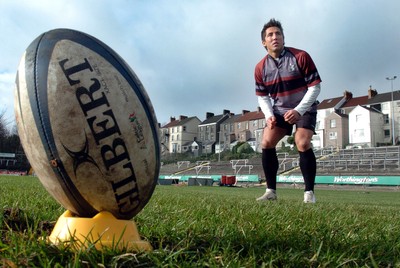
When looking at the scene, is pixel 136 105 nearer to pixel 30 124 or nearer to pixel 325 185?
pixel 30 124

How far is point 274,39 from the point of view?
5.35 meters

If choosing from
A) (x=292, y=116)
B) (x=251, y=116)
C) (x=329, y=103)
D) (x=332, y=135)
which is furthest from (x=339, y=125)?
(x=292, y=116)

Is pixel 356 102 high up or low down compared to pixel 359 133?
up

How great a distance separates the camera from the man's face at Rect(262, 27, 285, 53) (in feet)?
17.6

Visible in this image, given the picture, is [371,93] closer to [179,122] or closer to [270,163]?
[179,122]

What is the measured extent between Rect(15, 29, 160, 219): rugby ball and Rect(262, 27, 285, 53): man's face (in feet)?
12.7

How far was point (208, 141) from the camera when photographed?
8675cm

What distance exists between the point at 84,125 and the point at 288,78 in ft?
13.7

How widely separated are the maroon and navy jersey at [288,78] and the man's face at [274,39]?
0.13 metres

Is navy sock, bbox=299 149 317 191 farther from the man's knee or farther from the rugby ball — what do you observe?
the rugby ball

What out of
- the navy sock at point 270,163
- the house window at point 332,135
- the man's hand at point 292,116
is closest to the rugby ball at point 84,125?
the man's hand at point 292,116

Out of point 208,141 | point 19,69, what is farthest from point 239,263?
point 208,141

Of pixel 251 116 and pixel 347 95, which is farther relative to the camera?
pixel 251 116

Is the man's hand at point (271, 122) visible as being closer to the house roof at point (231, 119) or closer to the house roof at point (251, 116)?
the house roof at point (251, 116)
